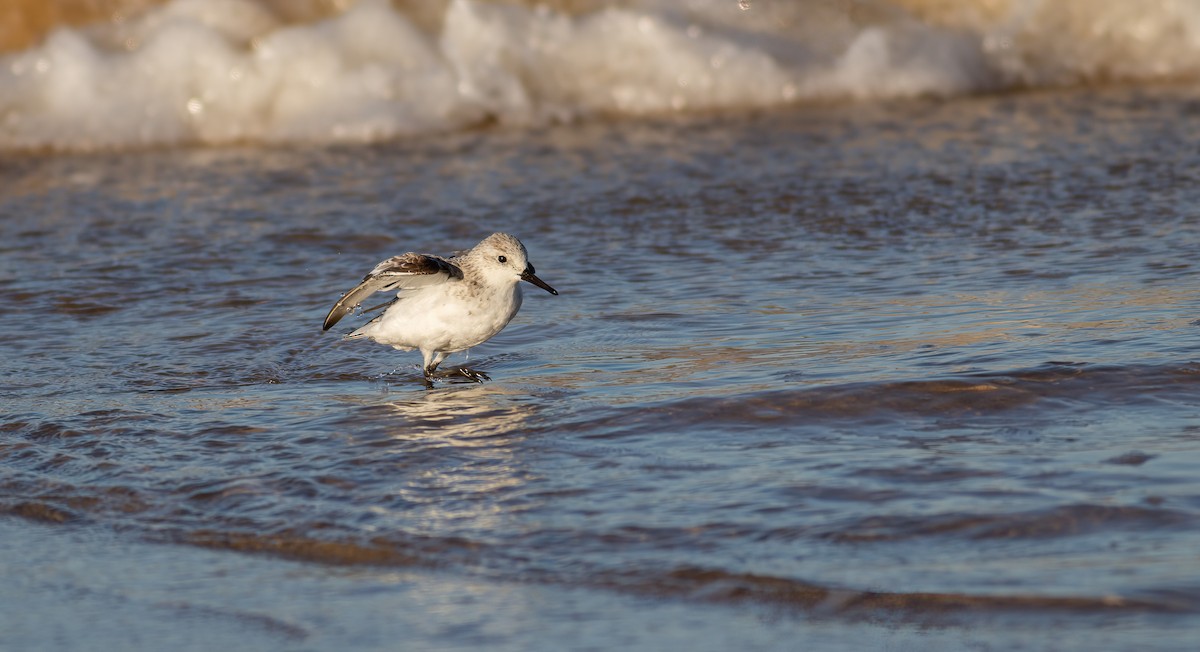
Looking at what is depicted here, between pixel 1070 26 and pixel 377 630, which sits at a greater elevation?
pixel 1070 26

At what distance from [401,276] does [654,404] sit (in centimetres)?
139

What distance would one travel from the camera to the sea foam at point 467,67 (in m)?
12.8

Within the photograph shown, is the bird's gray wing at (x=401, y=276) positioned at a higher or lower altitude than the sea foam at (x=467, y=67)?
lower

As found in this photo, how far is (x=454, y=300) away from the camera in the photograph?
21.5 feet

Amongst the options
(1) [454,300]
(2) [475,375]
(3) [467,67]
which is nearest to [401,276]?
(1) [454,300]

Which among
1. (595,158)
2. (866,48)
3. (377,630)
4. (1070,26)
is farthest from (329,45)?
(377,630)

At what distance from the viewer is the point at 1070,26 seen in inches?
553

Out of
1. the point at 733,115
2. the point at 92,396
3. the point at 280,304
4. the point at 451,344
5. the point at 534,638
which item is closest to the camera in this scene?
the point at 534,638

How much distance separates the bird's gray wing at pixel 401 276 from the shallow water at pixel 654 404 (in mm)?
322

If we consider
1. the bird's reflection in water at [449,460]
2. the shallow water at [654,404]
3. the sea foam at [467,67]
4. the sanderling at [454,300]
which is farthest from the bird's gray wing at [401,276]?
the sea foam at [467,67]

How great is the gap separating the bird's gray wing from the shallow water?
32 centimetres

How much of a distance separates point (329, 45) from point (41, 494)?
8463 mm

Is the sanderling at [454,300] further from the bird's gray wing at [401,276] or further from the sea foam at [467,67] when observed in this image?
the sea foam at [467,67]

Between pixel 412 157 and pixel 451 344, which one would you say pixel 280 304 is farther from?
pixel 412 157
